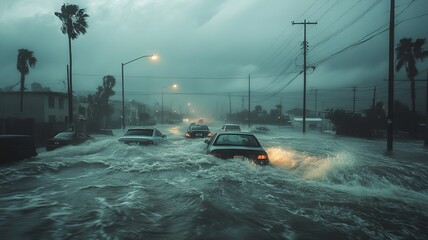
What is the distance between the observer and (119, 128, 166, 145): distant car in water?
15797 millimetres

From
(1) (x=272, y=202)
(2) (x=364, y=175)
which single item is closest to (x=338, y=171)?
(2) (x=364, y=175)

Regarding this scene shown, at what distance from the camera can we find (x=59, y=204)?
6.67 metres

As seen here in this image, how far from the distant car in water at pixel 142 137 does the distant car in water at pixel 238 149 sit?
5.04m

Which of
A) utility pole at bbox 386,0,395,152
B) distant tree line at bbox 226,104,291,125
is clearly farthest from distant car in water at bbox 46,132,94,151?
distant tree line at bbox 226,104,291,125

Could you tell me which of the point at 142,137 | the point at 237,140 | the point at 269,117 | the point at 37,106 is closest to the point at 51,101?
the point at 37,106

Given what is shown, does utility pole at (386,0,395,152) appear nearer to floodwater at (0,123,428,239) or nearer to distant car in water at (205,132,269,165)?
floodwater at (0,123,428,239)

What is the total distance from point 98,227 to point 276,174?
5456 mm

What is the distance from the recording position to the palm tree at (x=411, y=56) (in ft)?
143

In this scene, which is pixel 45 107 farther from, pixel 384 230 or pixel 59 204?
pixel 384 230

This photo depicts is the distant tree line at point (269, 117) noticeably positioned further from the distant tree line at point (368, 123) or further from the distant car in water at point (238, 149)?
the distant car in water at point (238, 149)

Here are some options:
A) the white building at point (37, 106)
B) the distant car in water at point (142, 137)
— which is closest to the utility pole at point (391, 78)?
the distant car in water at point (142, 137)

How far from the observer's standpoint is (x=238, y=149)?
10367mm

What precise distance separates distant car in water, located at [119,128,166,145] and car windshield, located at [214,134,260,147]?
16.6 ft

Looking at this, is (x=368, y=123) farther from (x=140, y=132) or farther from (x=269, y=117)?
(x=269, y=117)
